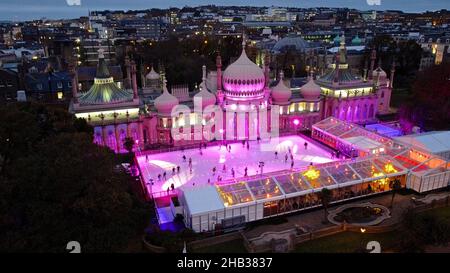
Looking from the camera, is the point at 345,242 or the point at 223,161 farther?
the point at 223,161

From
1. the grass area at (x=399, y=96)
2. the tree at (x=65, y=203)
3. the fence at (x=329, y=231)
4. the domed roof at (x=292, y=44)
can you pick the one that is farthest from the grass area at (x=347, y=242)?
the domed roof at (x=292, y=44)

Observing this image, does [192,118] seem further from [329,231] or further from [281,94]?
[329,231]

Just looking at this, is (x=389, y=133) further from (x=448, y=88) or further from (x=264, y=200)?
(x=264, y=200)

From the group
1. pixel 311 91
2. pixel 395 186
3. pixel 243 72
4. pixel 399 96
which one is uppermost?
pixel 243 72

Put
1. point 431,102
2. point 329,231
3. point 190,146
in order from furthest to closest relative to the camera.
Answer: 1. point 431,102
2. point 190,146
3. point 329,231

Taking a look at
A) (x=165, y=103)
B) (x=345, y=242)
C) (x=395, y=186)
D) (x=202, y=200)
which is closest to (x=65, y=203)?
(x=202, y=200)

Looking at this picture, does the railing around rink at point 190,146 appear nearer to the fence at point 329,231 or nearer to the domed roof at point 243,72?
the domed roof at point 243,72
